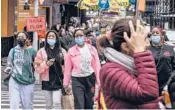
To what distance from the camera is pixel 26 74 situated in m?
9.47

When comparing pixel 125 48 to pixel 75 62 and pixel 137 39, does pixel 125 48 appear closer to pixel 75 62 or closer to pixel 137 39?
pixel 137 39

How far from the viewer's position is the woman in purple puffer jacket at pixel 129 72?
3.50 meters

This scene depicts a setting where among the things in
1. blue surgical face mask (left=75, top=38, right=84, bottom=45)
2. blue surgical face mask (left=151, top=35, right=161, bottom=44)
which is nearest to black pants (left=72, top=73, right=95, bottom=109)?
blue surgical face mask (left=75, top=38, right=84, bottom=45)

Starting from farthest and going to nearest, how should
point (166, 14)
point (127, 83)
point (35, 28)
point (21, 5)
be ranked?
1. point (21, 5)
2. point (35, 28)
3. point (166, 14)
4. point (127, 83)

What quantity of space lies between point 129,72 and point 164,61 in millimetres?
4610

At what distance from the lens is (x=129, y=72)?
3592 mm

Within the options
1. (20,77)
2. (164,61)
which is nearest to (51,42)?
(20,77)

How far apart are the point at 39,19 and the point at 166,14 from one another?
4.09 meters

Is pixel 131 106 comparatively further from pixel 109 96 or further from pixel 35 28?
pixel 35 28

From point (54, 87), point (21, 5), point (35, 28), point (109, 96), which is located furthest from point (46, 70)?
point (21, 5)

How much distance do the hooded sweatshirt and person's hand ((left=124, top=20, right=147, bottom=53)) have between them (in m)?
5.96

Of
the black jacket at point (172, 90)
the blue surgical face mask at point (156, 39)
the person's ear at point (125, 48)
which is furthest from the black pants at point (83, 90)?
the person's ear at point (125, 48)

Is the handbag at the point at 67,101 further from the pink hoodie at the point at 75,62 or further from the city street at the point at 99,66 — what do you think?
the pink hoodie at the point at 75,62

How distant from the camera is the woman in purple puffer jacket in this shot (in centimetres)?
350
